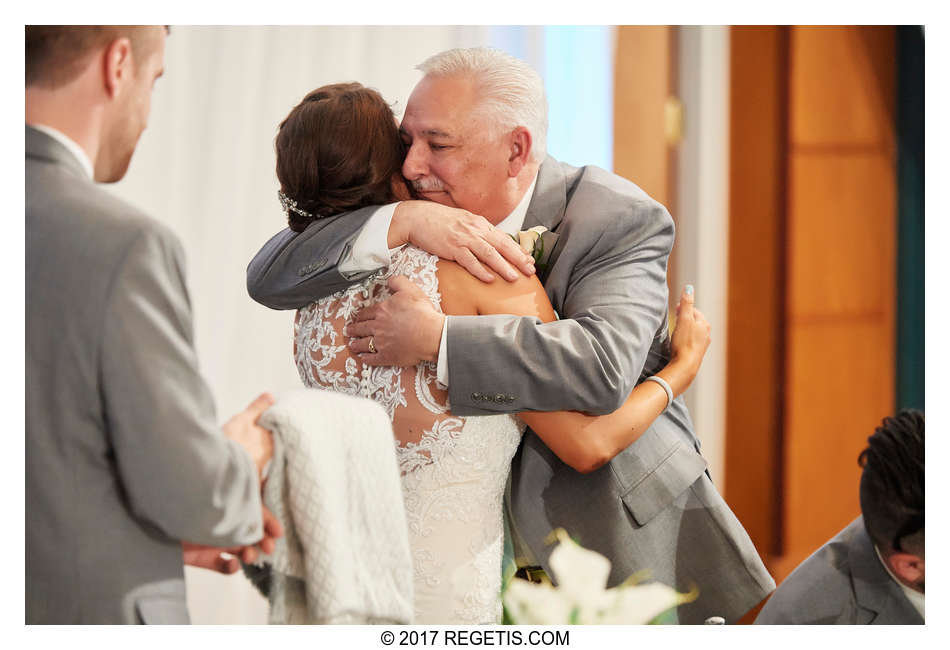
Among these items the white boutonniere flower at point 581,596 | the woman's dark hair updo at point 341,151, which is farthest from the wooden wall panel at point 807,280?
the woman's dark hair updo at point 341,151

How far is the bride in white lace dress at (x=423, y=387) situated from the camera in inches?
66.1

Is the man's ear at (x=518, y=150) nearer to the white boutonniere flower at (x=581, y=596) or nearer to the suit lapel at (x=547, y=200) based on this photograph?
the suit lapel at (x=547, y=200)

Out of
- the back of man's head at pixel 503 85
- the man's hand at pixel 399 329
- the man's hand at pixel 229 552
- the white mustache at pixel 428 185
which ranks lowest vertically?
the man's hand at pixel 229 552

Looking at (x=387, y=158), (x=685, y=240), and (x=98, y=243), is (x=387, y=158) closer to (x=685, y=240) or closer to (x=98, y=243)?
(x=98, y=243)

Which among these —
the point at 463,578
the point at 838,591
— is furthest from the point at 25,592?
the point at 838,591

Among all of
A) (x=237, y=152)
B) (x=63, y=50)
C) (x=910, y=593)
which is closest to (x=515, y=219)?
(x=237, y=152)

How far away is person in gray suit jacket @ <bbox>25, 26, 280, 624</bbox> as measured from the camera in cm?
151

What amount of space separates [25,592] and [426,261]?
0.97 m

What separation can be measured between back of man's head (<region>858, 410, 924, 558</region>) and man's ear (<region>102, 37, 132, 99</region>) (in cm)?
170

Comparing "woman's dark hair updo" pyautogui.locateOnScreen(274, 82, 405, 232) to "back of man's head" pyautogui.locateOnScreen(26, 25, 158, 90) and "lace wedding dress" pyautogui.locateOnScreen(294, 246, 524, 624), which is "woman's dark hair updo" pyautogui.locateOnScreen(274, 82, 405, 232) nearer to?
"lace wedding dress" pyautogui.locateOnScreen(294, 246, 524, 624)

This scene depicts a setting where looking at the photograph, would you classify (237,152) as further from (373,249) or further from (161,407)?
(161,407)

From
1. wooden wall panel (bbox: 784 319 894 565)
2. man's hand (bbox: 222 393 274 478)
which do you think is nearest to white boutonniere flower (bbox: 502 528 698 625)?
wooden wall panel (bbox: 784 319 894 565)

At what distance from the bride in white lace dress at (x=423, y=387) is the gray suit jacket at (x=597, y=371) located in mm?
41

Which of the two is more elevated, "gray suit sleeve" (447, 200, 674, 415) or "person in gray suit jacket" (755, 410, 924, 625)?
"gray suit sleeve" (447, 200, 674, 415)
